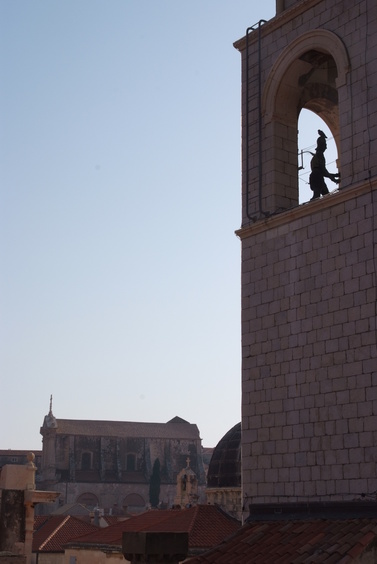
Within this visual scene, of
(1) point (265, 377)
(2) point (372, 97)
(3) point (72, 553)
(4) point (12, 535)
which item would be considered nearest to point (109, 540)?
(3) point (72, 553)

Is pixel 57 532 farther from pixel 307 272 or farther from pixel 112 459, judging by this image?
pixel 112 459

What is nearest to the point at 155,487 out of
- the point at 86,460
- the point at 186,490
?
the point at 86,460

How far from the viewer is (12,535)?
58.2 ft

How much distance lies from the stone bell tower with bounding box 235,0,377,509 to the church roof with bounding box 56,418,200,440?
86685 millimetres

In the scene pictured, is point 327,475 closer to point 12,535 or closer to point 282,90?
point 282,90

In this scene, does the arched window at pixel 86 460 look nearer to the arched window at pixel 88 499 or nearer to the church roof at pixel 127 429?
the church roof at pixel 127 429

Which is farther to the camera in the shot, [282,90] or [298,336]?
[282,90]

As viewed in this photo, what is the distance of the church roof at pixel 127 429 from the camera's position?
96125 millimetres

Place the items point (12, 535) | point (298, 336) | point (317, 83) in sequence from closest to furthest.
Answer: point (298, 336) < point (317, 83) < point (12, 535)

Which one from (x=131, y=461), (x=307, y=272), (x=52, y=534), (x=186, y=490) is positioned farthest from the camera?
(x=131, y=461)

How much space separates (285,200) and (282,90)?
1470 millimetres

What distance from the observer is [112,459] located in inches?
3782

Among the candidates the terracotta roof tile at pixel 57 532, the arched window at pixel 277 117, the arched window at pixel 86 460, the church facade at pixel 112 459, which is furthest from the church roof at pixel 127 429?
the arched window at pixel 277 117

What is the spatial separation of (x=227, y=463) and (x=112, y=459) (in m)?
62.9
